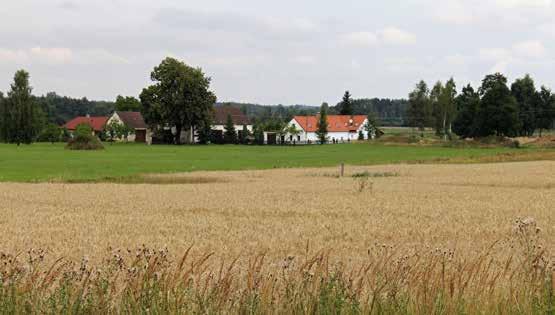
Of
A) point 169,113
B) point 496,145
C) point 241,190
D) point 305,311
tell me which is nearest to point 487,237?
point 305,311

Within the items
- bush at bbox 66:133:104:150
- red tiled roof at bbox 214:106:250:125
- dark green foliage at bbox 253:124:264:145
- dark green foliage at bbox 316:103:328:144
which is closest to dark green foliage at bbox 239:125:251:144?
dark green foliage at bbox 253:124:264:145

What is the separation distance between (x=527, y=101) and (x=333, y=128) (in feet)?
168

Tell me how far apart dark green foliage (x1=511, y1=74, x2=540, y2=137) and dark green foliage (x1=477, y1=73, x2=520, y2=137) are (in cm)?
2408

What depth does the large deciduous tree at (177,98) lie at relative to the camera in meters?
138

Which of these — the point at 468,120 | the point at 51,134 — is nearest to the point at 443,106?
the point at 468,120

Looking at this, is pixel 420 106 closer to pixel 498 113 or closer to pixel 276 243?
pixel 498 113

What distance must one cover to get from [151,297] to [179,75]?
137 metres

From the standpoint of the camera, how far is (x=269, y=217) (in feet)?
81.4

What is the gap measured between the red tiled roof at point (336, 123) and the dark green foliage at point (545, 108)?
4730 cm

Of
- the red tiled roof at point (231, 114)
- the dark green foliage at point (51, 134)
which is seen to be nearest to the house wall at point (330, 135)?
the red tiled roof at point (231, 114)

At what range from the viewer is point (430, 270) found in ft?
26.2

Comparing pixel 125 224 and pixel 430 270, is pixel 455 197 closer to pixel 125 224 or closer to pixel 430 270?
pixel 125 224

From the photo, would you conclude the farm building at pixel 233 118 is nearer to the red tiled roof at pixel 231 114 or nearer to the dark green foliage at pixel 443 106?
the red tiled roof at pixel 231 114

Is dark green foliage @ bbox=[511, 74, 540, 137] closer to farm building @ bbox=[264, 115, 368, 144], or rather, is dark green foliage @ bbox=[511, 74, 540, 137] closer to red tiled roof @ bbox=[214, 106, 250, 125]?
farm building @ bbox=[264, 115, 368, 144]
